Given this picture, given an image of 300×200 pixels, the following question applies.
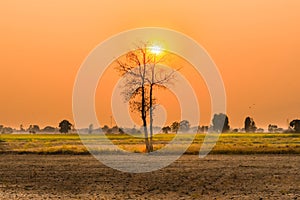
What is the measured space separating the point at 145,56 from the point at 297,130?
137 m

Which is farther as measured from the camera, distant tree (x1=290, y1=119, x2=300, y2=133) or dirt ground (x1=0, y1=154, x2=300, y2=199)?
distant tree (x1=290, y1=119, x2=300, y2=133)

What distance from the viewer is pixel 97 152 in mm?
55750

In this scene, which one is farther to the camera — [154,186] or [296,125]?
[296,125]

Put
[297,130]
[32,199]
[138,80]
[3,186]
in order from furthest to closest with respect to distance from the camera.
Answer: [297,130], [138,80], [3,186], [32,199]

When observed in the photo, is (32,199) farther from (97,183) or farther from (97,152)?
(97,152)

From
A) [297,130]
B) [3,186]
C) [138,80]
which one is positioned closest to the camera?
[3,186]

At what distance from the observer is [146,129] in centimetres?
5541

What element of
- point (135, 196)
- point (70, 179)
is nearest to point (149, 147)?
point (70, 179)

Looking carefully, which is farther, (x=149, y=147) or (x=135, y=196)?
(x=149, y=147)

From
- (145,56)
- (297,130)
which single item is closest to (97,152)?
(145,56)

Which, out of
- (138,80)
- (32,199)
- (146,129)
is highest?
(138,80)

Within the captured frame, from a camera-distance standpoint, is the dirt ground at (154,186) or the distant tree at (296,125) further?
the distant tree at (296,125)

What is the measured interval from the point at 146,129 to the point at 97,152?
549 cm

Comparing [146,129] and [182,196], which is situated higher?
[146,129]
